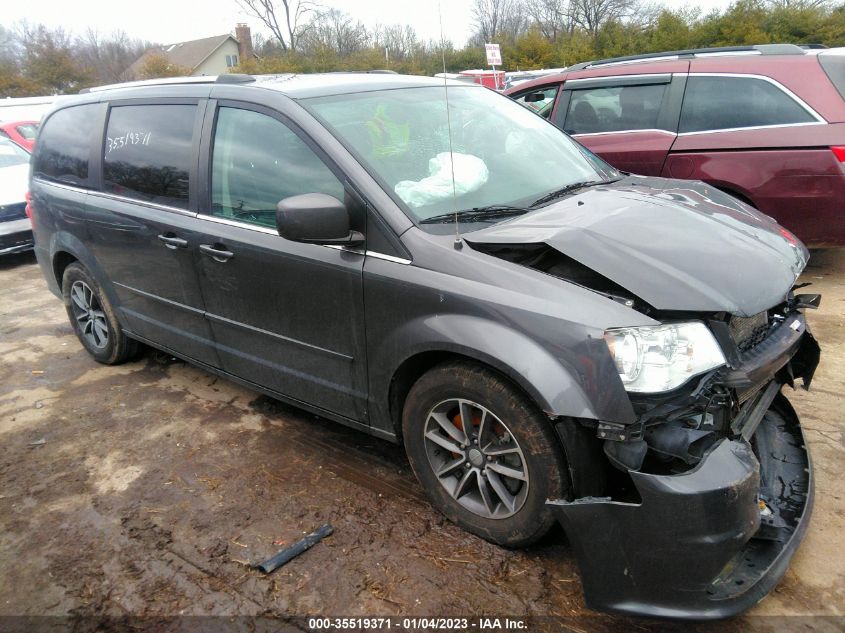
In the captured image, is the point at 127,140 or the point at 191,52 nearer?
the point at 127,140

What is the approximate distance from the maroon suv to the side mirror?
4.03 metres

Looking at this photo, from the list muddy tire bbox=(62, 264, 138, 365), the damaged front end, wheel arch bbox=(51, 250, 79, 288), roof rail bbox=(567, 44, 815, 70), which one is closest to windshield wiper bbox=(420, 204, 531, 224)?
the damaged front end

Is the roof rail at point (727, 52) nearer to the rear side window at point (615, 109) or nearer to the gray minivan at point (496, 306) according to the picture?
the rear side window at point (615, 109)

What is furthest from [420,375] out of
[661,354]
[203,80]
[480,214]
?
[203,80]

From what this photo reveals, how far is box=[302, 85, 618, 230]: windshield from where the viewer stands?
2.71 metres

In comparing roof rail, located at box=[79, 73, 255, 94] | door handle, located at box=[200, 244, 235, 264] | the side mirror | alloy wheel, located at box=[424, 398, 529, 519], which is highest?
roof rail, located at box=[79, 73, 255, 94]

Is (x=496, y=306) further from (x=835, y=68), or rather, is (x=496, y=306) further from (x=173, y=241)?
(x=835, y=68)

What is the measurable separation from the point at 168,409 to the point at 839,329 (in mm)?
4706

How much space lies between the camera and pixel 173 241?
11.2 ft

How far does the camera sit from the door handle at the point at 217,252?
314 centimetres

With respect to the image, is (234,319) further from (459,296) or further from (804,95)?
(804,95)

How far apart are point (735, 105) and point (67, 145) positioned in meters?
5.29

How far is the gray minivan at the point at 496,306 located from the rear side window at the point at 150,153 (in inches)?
0.6

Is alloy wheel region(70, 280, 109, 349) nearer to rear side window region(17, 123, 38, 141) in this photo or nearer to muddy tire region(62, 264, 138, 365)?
muddy tire region(62, 264, 138, 365)
